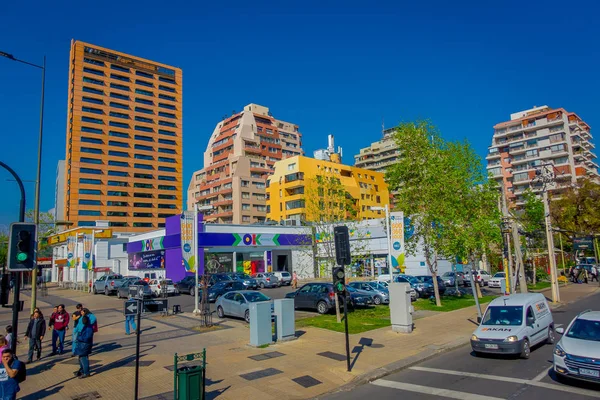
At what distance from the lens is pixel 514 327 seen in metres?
12.7

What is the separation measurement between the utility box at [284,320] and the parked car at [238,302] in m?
4.58

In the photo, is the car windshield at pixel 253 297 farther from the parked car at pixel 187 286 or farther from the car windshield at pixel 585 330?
the parked car at pixel 187 286

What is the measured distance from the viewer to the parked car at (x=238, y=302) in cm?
2086

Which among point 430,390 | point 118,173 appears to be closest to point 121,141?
point 118,173

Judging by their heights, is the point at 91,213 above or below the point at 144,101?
below

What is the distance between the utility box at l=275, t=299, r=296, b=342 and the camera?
15750 millimetres

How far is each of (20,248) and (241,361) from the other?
22.9 feet

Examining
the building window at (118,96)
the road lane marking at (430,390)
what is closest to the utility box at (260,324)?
the road lane marking at (430,390)

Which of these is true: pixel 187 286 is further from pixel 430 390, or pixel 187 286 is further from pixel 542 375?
pixel 542 375

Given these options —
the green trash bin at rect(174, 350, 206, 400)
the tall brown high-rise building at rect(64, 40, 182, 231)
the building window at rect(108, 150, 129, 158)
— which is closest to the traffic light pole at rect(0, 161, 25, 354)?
the green trash bin at rect(174, 350, 206, 400)

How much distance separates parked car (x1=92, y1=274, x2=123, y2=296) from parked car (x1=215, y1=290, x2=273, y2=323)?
21.2 m

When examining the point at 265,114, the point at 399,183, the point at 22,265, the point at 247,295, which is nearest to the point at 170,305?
the point at 247,295

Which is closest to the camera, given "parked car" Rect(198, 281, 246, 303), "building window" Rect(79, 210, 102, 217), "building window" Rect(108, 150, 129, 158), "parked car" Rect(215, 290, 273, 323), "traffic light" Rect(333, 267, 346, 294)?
"traffic light" Rect(333, 267, 346, 294)

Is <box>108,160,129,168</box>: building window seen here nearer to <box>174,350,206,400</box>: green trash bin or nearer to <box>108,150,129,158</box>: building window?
<box>108,150,129,158</box>: building window
